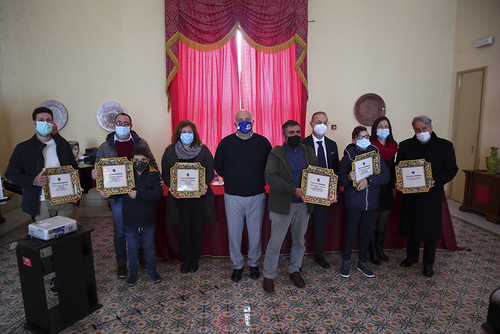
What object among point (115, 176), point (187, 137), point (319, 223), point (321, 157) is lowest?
point (319, 223)

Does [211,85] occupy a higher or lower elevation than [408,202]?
higher

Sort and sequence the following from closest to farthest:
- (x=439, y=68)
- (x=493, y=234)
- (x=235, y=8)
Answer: (x=493, y=234)
(x=235, y=8)
(x=439, y=68)

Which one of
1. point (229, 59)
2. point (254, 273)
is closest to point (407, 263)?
point (254, 273)

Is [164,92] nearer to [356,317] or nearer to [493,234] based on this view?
[356,317]

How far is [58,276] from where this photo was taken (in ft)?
7.11

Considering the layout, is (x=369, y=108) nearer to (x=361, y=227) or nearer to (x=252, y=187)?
(x=361, y=227)

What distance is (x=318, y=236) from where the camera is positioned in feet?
10.4

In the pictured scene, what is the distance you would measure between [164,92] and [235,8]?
1.98 m

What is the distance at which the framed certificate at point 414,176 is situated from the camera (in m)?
2.82

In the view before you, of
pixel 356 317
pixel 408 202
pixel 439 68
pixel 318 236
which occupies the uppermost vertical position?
pixel 439 68

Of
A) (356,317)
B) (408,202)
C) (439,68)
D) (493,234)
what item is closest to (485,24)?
(439,68)

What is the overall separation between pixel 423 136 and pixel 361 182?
83cm

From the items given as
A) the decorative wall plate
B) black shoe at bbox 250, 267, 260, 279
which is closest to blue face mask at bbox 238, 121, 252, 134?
black shoe at bbox 250, 267, 260, 279

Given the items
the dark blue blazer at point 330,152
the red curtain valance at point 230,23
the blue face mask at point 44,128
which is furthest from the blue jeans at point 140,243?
the red curtain valance at point 230,23
